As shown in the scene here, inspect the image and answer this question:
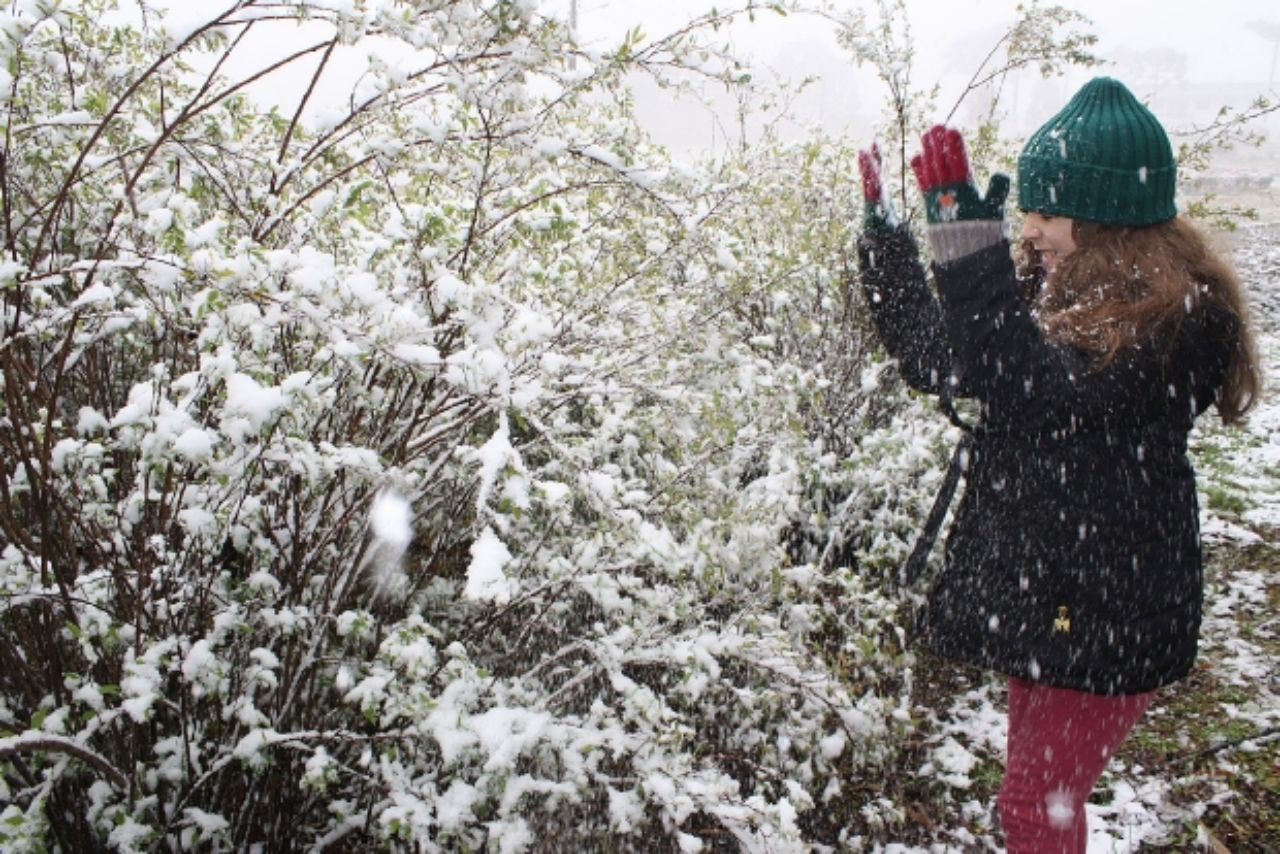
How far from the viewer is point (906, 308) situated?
2.11 metres

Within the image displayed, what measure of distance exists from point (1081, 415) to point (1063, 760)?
75 centimetres

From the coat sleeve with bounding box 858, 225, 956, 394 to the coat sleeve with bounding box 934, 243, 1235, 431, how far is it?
306 mm

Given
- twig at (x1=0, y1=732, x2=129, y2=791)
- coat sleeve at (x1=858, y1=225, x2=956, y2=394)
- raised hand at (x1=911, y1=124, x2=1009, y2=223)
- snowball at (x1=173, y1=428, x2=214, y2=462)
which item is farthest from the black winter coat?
twig at (x1=0, y1=732, x2=129, y2=791)

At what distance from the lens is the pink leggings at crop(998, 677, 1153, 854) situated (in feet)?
5.81

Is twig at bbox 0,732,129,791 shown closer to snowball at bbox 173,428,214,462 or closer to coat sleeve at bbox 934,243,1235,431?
snowball at bbox 173,428,214,462

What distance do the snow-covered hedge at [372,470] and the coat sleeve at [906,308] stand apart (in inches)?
19.4

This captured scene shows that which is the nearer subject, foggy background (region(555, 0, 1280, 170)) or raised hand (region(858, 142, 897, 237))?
raised hand (region(858, 142, 897, 237))

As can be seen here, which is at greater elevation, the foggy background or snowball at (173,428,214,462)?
the foggy background

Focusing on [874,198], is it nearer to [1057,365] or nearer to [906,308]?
[906,308]

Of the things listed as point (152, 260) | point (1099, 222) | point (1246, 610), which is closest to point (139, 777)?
point (152, 260)

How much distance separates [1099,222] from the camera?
70.4 inches

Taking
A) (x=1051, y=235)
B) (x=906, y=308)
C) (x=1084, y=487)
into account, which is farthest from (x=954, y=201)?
(x=1084, y=487)

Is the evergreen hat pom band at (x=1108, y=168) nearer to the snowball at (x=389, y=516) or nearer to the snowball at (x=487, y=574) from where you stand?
the snowball at (x=487, y=574)

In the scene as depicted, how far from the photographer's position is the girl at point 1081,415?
1.67 m
